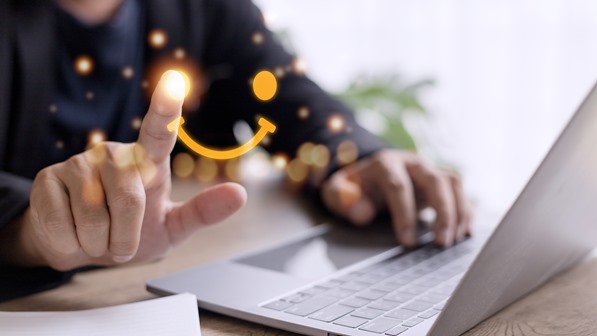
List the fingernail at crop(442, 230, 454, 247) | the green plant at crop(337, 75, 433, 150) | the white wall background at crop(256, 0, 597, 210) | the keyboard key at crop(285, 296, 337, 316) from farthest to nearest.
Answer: the white wall background at crop(256, 0, 597, 210) → the green plant at crop(337, 75, 433, 150) → the fingernail at crop(442, 230, 454, 247) → the keyboard key at crop(285, 296, 337, 316)

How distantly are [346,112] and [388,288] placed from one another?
0.59 m

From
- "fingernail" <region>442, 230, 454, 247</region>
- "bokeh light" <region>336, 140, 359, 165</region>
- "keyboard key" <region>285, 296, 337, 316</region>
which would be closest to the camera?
"keyboard key" <region>285, 296, 337, 316</region>

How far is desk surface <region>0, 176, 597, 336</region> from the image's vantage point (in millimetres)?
608

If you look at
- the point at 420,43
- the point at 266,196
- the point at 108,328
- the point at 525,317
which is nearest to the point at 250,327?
the point at 108,328

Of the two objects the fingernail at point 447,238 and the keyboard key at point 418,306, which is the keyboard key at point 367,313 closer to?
Result: the keyboard key at point 418,306

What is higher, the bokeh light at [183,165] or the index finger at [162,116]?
the bokeh light at [183,165]

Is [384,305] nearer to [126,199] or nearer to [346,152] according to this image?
[126,199]

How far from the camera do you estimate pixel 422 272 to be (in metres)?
0.76

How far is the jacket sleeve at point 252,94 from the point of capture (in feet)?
4.02

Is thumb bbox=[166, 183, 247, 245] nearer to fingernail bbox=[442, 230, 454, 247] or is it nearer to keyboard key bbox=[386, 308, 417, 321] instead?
keyboard key bbox=[386, 308, 417, 321]

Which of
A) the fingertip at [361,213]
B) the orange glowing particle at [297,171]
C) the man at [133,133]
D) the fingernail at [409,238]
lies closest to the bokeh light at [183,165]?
the man at [133,133]

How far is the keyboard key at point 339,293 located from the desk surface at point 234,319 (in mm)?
86

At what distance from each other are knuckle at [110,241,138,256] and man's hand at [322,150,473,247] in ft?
1.28

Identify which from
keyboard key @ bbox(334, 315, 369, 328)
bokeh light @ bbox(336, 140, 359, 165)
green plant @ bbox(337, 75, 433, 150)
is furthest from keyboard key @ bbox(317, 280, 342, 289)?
green plant @ bbox(337, 75, 433, 150)
